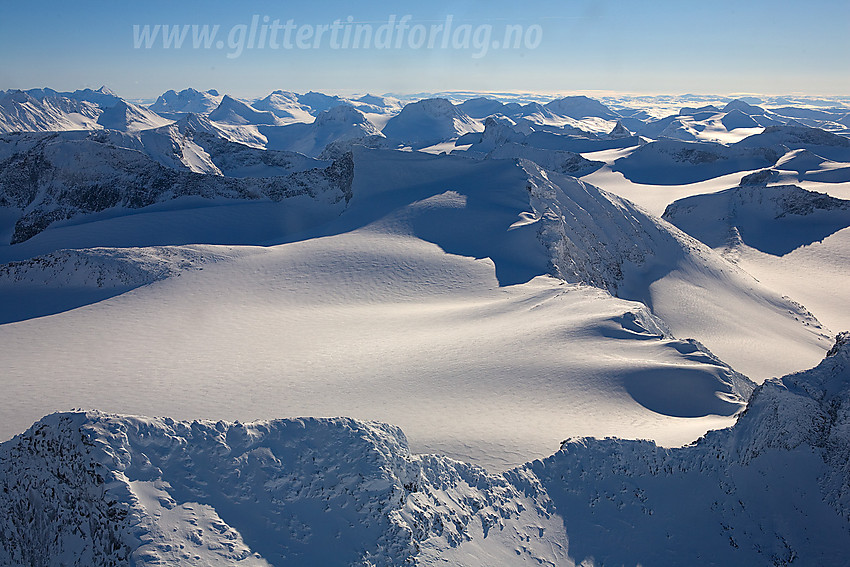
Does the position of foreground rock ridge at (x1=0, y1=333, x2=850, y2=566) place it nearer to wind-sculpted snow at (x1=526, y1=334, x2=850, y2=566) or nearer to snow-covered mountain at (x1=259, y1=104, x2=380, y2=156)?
wind-sculpted snow at (x1=526, y1=334, x2=850, y2=566)

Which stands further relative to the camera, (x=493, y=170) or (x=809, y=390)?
(x=493, y=170)

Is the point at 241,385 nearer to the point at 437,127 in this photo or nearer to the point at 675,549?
the point at 675,549

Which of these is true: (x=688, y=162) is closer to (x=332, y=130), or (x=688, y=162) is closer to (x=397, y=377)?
(x=397, y=377)

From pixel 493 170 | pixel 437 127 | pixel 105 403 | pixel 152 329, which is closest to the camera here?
pixel 105 403

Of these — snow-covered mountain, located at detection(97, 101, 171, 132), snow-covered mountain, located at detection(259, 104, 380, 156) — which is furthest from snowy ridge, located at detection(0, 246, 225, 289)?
snow-covered mountain, located at detection(97, 101, 171, 132)

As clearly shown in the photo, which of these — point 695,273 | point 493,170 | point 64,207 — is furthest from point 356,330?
point 64,207

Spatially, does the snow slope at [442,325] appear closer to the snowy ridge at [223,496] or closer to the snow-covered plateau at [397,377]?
the snow-covered plateau at [397,377]

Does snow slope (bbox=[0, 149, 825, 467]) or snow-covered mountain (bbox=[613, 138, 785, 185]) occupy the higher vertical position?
snow-covered mountain (bbox=[613, 138, 785, 185])
